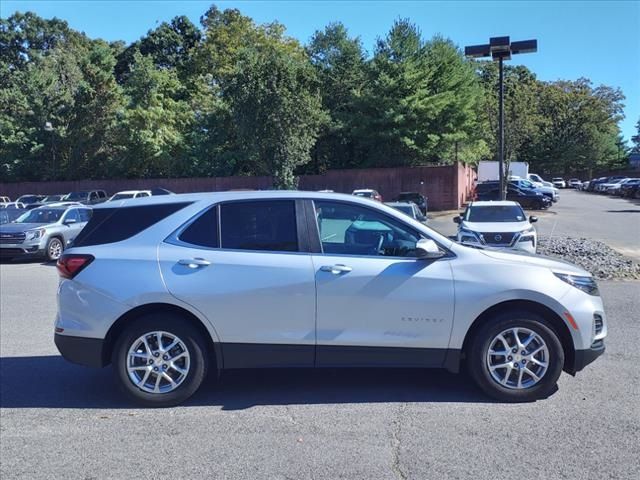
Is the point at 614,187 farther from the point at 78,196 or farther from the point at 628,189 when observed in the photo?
the point at 78,196

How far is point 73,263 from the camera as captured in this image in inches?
197

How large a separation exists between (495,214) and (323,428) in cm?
1074

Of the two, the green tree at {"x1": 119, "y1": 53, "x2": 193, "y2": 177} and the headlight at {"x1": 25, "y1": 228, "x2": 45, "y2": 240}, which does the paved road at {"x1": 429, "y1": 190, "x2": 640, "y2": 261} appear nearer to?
the headlight at {"x1": 25, "y1": 228, "x2": 45, "y2": 240}

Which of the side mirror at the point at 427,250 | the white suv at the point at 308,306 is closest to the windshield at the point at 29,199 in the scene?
the white suv at the point at 308,306

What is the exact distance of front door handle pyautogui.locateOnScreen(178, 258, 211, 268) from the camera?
192 inches

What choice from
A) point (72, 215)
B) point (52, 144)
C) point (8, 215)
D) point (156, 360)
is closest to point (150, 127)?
point (52, 144)

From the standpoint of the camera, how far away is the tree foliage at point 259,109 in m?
29.3

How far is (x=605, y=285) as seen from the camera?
429 inches

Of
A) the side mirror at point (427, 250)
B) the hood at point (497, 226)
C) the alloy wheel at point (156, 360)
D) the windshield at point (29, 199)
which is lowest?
the alloy wheel at point (156, 360)

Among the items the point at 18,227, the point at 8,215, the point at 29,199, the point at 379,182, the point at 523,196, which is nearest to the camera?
the point at 18,227

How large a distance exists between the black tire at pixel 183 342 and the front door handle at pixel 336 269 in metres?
1.20

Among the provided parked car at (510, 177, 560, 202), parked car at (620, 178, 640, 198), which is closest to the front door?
parked car at (510, 177, 560, 202)

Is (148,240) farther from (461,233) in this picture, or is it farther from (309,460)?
(461,233)

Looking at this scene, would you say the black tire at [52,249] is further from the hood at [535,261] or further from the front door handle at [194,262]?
the hood at [535,261]
